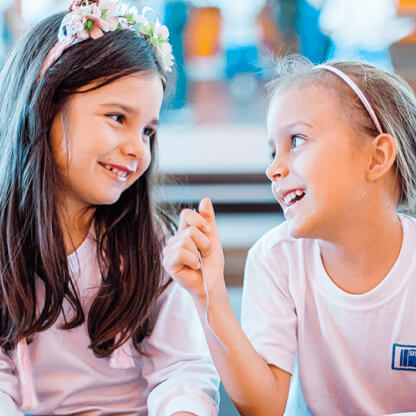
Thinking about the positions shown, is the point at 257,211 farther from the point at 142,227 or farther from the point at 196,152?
the point at 142,227

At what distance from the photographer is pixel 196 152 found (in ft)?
12.7

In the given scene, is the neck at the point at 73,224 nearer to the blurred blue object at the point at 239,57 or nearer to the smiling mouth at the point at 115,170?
the smiling mouth at the point at 115,170

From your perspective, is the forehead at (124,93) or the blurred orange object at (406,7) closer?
the forehead at (124,93)

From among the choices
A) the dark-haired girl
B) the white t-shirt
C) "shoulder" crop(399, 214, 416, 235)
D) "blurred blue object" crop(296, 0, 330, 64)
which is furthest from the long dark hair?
"blurred blue object" crop(296, 0, 330, 64)

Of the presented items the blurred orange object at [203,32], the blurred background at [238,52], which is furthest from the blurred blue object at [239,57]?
the blurred orange object at [203,32]

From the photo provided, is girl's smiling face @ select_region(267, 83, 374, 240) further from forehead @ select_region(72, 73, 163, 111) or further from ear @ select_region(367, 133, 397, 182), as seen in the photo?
forehead @ select_region(72, 73, 163, 111)

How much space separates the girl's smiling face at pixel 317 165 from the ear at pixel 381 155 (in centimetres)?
1

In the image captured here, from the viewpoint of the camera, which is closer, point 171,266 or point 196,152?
point 171,266

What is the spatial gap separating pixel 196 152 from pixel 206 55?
0.80 metres

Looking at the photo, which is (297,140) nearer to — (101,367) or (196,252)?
(196,252)

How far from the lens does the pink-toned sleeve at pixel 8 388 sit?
3.13 feet

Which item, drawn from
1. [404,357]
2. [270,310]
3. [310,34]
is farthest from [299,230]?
[310,34]

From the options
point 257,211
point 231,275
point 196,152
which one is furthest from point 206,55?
point 231,275

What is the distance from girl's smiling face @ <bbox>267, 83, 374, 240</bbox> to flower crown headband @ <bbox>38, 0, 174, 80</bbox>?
297mm
